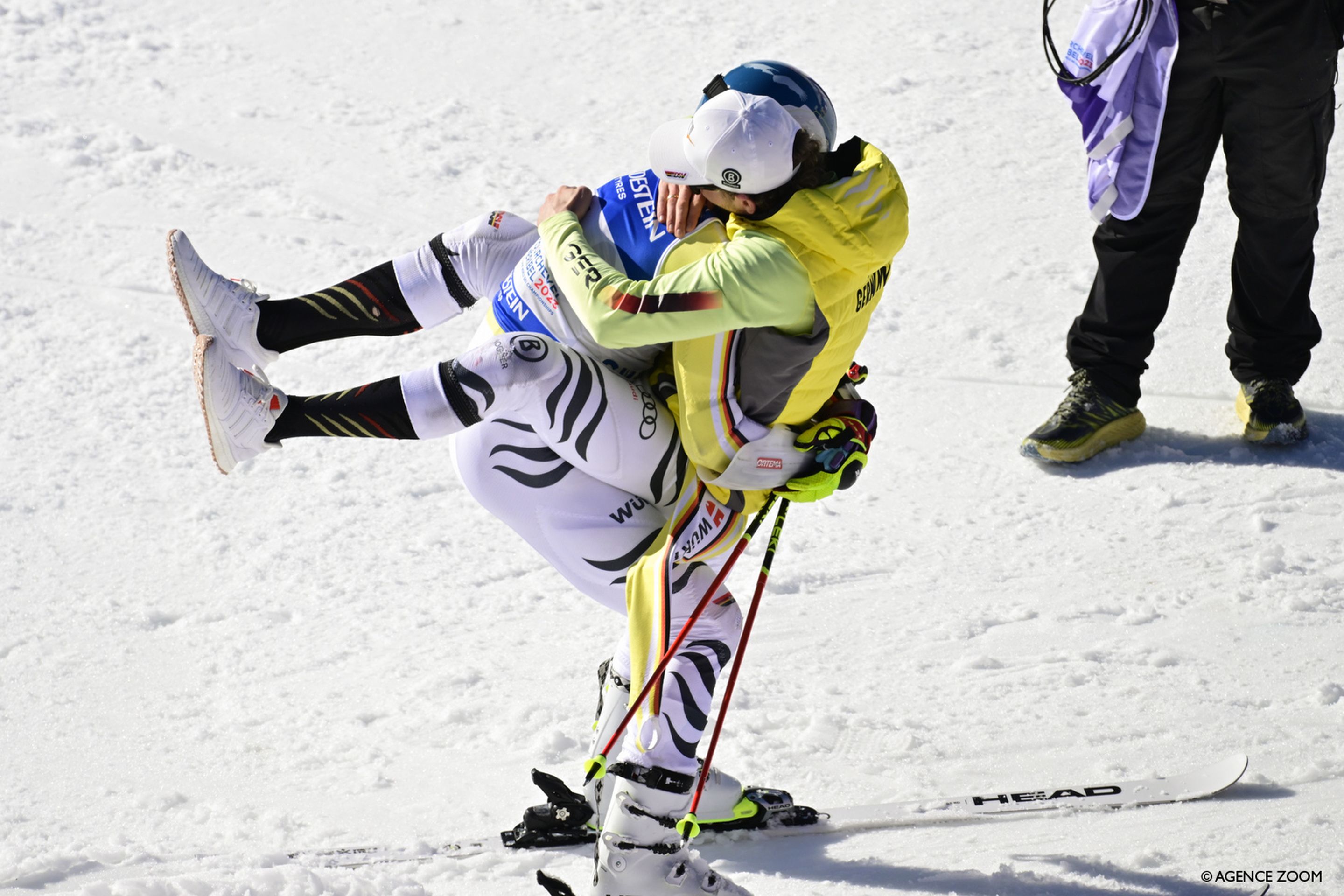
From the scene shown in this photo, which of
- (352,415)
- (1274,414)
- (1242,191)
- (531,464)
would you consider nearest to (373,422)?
(352,415)

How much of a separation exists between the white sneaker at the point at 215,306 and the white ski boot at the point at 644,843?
1.25 meters

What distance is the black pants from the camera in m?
4.29

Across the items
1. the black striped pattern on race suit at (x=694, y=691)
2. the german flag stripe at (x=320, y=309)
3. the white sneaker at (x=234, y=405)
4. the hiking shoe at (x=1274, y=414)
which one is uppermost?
the hiking shoe at (x=1274, y=414)

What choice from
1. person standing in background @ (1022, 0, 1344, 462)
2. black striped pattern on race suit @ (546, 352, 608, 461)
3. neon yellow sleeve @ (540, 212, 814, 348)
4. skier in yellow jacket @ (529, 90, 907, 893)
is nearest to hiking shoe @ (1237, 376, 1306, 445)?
person standing in background @ (1022, 0, 1344, 462)

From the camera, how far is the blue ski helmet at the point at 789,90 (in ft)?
8.75

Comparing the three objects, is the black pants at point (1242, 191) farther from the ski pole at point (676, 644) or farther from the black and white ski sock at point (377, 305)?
the black and white ski sock at point (377, 305)

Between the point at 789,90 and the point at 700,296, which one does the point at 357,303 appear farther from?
the point at 789,90

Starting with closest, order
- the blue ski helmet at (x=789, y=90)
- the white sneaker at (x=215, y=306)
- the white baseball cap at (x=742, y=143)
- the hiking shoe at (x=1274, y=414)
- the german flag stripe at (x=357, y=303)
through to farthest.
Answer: the white baseball cap at (x=742, y=143)
the blue ski helmet at (x=789, y=90)
the white sneaker at (x=215, y=306)
the german flag stripe at (x=357, y=303)
the hiking shoe at (x=1274, y=414)

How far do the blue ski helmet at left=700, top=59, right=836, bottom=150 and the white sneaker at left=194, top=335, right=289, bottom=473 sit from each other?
1099mm

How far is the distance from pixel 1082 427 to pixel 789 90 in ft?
8.30

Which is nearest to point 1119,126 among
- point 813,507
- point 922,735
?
point 813,507

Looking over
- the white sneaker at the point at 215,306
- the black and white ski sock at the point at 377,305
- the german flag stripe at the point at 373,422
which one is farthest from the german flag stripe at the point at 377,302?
the german flag stripe at the point at 373,422

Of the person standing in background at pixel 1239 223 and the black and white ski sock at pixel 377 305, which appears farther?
the person standing in background at pixel 1239 223

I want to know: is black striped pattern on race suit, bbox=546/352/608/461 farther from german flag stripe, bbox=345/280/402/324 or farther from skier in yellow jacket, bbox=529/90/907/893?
german flag stripe, bbox=345/280/402/324
